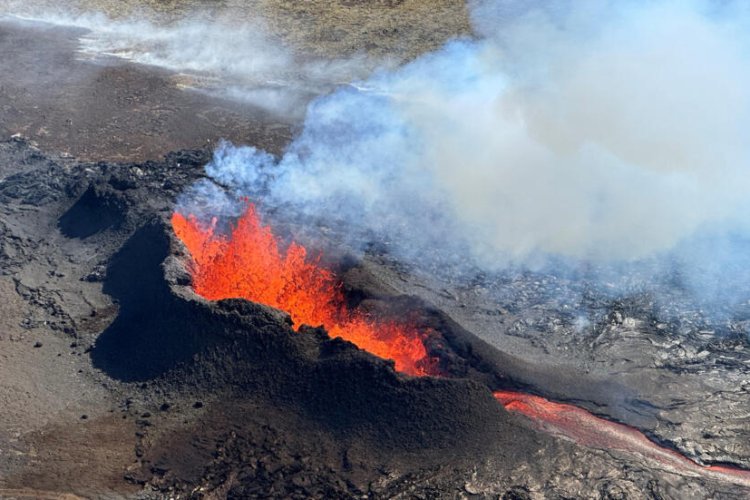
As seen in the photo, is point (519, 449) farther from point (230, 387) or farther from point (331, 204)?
point (331, 204)

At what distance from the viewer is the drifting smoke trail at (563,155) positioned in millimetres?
18891

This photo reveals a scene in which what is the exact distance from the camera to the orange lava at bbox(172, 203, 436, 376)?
47.5 ft

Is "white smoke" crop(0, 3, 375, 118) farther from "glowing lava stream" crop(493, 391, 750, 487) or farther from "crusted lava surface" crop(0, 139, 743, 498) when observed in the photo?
"glowing lava stream" crop(493, 391, 750, 487)

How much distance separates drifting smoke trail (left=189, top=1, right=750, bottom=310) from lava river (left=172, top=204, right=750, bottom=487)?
2423mm

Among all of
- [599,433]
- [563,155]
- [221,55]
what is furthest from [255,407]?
[221,55]

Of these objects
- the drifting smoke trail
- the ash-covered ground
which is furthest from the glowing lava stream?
the drifting smoke trail

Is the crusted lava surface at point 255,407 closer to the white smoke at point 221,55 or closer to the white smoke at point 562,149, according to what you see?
the white smoke at point 562,149

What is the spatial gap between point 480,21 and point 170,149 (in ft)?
46.5

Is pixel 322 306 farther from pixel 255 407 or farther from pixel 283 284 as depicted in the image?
pixel 255 407

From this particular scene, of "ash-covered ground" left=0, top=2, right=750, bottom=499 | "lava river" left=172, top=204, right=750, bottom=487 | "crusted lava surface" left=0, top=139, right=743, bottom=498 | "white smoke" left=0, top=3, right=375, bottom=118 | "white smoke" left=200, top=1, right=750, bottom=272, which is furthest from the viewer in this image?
"white smoke" left=0, top=3, right=375, bottom=118

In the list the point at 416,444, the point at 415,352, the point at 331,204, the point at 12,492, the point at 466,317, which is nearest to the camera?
the point at 12,492

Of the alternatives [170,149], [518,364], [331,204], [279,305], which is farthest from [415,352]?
[170,149]

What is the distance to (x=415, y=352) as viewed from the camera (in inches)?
564

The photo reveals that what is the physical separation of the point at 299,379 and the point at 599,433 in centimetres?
535
